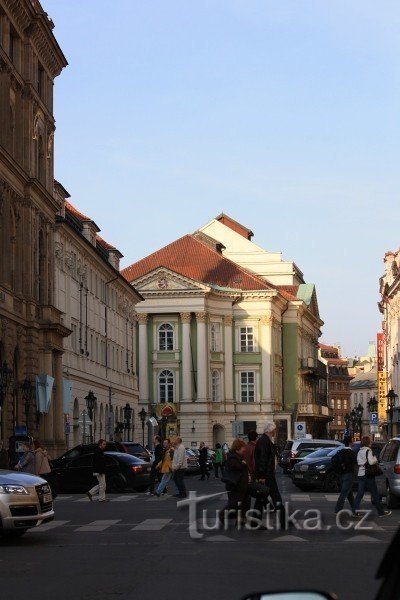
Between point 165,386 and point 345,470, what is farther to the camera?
point 165,386

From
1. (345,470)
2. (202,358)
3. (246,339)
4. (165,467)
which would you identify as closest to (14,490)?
(345,470)

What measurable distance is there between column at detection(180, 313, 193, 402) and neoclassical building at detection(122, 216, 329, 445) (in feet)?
0.31

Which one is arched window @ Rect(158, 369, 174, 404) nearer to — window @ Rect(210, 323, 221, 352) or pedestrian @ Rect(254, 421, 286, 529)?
window @ Rect(210, 323, 221, 352)

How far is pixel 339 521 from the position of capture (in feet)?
77.9

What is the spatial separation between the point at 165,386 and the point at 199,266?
45.8 feet

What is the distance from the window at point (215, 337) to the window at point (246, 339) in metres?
2.71

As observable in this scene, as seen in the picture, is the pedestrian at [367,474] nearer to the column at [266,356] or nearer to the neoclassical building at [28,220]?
the neoclassical building at [28,220]

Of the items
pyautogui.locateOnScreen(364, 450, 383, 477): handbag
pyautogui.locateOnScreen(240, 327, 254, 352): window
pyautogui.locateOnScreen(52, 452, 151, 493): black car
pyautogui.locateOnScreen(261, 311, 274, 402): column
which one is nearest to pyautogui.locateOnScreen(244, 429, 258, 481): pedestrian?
pyautogui.locateOnScreen(364, 450, 383, 477): handbag

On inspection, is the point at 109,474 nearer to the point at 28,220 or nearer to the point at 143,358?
the point at 28,220

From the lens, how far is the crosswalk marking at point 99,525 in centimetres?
2258

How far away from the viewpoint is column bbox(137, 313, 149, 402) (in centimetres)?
11519

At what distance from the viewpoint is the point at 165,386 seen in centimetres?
11531

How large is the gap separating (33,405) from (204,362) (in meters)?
61.5

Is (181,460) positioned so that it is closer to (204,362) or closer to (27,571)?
(27,571)
